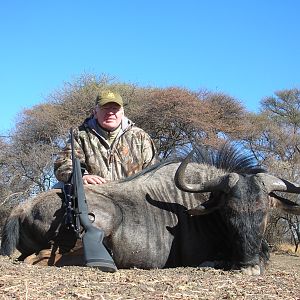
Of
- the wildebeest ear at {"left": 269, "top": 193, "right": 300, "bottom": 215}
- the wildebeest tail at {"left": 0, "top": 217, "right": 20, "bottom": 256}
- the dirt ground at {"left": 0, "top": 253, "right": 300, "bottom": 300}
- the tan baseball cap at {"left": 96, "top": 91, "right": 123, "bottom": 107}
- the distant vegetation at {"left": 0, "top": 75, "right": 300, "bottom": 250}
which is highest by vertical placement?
the distant vegetation at {"left": 0, "top": 75, "right": 300, "bottom": 250}

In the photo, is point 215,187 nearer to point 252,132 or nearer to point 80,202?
point 80,202

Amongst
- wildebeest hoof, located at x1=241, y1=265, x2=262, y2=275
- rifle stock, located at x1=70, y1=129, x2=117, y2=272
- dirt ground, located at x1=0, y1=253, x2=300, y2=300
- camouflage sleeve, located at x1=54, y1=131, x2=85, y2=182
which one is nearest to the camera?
dirt ground, located at x1=0, y1=253, x2=300, y2=300

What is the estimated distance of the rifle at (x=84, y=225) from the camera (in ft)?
13.1

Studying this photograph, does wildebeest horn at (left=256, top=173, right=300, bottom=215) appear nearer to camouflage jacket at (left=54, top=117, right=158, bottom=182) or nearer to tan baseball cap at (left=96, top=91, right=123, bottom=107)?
camouflage jacket at (left=54, top=117, right=158, bottom=182)

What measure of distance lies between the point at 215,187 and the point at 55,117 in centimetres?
1770

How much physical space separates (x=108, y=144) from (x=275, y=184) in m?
1.93

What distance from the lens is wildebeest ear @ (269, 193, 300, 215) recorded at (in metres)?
5.34

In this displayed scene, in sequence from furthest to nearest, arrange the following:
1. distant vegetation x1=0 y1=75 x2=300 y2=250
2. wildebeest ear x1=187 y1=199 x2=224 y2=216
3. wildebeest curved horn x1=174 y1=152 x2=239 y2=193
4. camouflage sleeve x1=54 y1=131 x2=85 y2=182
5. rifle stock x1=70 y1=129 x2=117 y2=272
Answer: distant vegetation x1=0 y1=75 x2=300 y2=250
camouflage sleeve x1=54 y1=131 x2=85 y2=182
wildebeest ear x1=187 y1=199 x2=224 y2=216
wildebeest curved horn x1=174 y1=152 x2=239 y2=193
rifle stock x1=70 y1=129 x2=117 y2=272

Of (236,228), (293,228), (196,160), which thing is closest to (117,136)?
(196,160)

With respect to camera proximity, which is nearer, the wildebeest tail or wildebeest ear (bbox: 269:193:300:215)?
the wildebeest tail

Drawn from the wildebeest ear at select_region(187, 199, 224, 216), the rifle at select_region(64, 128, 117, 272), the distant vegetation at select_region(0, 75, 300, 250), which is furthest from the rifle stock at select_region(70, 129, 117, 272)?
the distant vegetation at select_region(0, 75, 300, 250)

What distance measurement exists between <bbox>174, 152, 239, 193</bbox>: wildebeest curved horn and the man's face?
1297 millimetres

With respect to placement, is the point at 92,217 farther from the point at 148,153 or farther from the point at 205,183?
the point at 148,153

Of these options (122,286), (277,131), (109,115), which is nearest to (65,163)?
(109,115)
